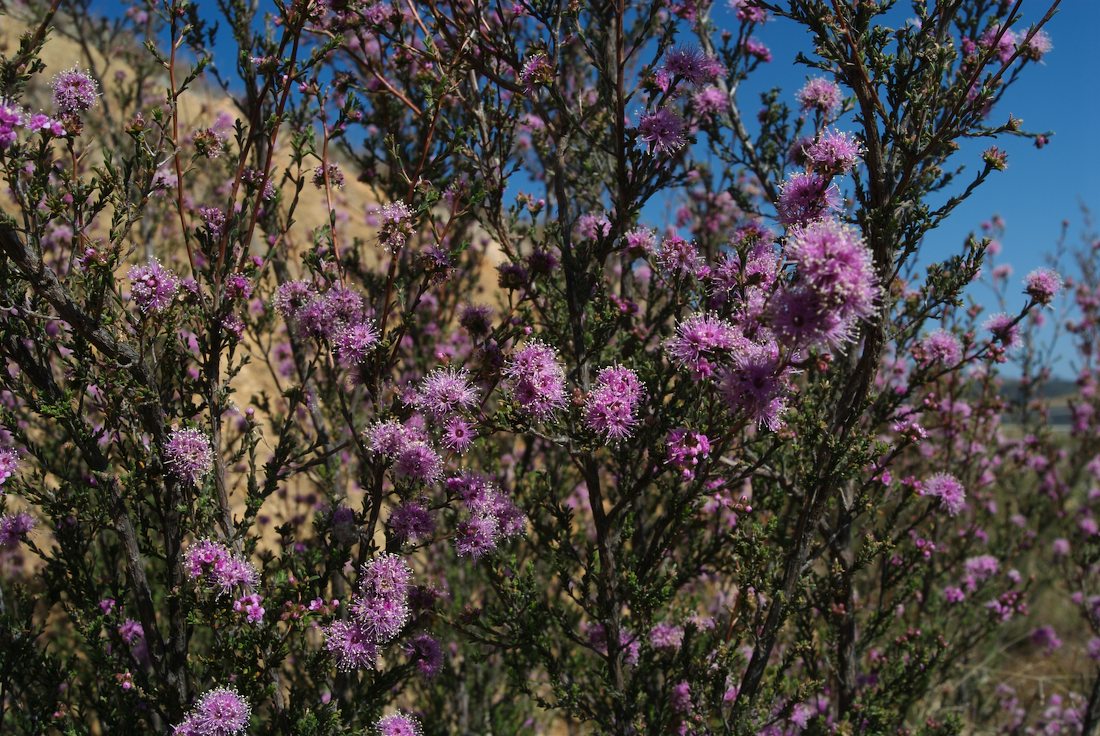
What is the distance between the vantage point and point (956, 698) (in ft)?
23.5

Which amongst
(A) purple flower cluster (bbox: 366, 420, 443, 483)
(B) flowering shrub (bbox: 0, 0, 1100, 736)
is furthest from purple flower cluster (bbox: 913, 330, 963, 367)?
(A) purple flower cluster (bbox: 366, 420, 443, 483)

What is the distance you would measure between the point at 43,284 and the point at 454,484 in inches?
63.9

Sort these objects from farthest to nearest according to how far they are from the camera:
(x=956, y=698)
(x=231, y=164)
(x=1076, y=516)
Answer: (x=1076, y=516), (x=956, y=698), (x=231, y=164)

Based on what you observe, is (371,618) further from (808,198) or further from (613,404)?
(808,198)

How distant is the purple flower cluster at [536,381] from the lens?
2.61 meters

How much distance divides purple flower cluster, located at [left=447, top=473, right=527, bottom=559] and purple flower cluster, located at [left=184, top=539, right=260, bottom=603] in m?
0.83

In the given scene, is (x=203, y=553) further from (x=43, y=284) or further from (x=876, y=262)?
(x=876, y=262)

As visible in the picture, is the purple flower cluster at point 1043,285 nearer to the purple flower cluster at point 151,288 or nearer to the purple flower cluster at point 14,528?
the purple flower cluster at point 151,288

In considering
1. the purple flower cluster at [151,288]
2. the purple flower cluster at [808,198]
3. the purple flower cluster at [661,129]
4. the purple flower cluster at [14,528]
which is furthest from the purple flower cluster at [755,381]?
the purple flower cluster at [14,528]

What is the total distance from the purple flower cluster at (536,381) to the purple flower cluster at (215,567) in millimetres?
1228

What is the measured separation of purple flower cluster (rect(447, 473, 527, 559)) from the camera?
2.92 m

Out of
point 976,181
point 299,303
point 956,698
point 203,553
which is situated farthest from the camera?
point 956,698

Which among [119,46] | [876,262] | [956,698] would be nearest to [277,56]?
[876,262]

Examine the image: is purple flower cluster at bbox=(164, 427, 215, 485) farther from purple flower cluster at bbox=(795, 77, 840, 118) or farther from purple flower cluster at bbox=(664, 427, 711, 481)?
purple flower cluster at bbox=(795, 77, 840, 118)
